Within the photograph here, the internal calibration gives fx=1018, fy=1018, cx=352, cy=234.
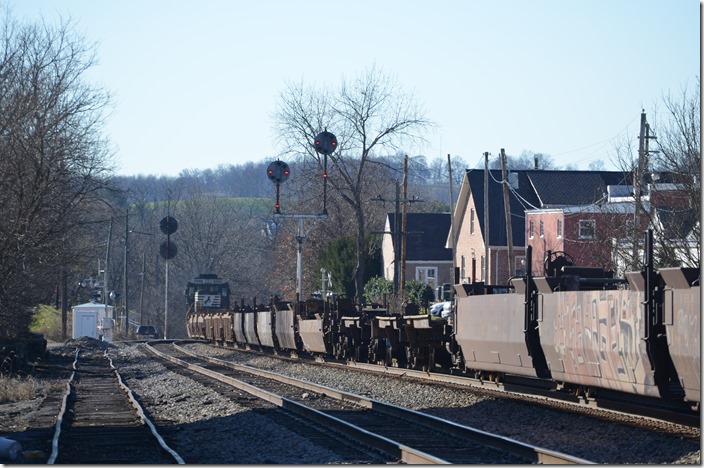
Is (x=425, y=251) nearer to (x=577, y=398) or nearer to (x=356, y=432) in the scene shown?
(x=577, y=398)

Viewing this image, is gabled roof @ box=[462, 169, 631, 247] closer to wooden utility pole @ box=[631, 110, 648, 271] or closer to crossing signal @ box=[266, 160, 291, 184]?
crossing signal @ box=[266, 160, 291, 184]

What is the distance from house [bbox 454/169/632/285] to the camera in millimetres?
62938

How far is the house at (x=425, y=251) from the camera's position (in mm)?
77438

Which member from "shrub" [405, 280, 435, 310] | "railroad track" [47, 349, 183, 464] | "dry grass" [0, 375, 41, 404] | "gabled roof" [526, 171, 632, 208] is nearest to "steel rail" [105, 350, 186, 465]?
"railroad track" [47, 349, 183, 464]

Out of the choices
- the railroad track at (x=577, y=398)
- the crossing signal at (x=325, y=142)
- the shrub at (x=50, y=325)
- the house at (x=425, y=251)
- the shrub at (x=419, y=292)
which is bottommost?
the shrub at (x=50, y=325)

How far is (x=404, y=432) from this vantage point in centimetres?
1338

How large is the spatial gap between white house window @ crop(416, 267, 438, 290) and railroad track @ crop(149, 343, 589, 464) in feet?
185

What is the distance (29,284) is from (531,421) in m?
24.8

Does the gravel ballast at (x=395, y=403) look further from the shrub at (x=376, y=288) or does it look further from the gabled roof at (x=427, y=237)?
the gabled roof at (x=427, y=237)

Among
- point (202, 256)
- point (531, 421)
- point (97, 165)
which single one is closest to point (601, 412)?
point (531, 421)

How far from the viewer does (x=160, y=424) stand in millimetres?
15500

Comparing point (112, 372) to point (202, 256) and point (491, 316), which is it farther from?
point (202, 256)

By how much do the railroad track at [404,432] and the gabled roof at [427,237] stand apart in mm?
57592

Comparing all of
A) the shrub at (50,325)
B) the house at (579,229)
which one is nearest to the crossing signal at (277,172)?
the house at (579,229)
